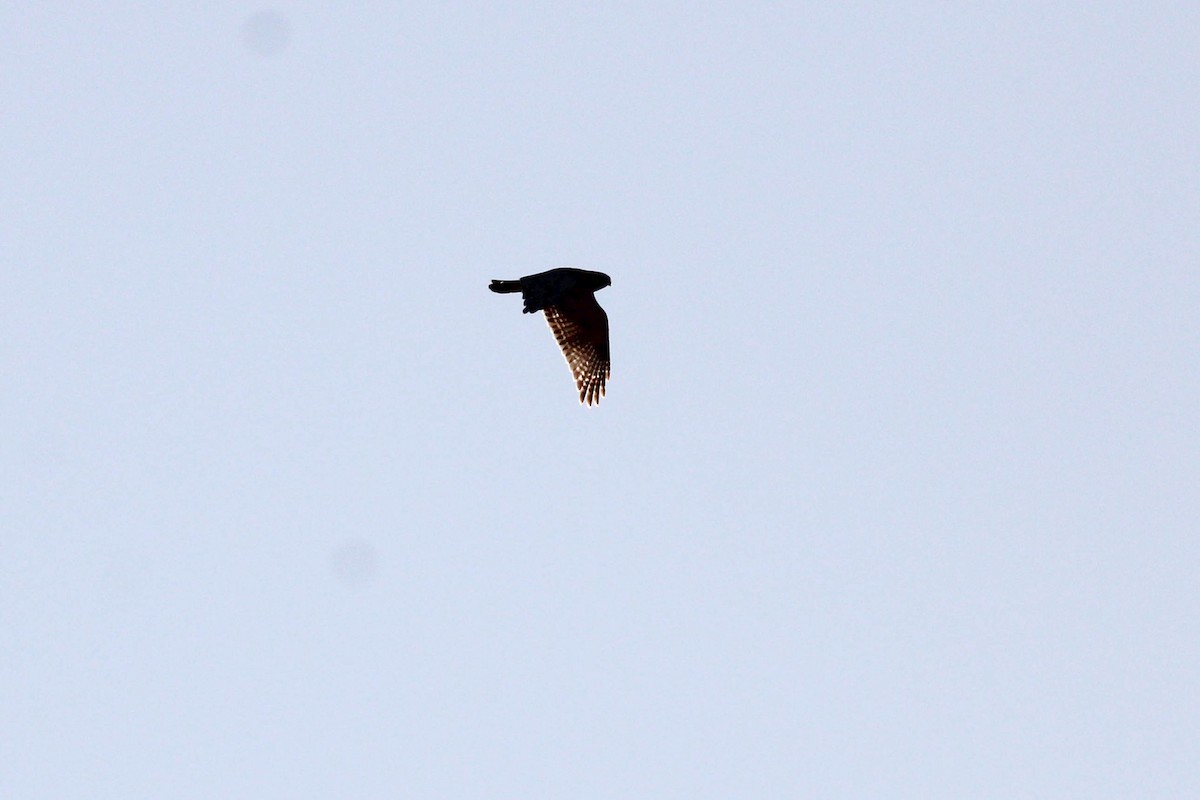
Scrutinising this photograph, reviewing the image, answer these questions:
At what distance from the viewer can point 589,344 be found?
2669cm

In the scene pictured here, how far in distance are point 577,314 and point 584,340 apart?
693 mm

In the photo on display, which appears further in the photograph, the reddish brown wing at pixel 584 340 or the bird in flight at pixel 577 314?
the reddish brown wing at pixel 584 340

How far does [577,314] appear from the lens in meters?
26.1

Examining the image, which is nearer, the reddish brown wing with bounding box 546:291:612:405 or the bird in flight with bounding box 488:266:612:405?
the bird in flight with bounding box 488:266:612:405

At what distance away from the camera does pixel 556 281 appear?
81.0ft

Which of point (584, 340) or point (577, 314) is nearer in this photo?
point (577, 314)

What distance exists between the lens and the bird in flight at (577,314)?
24.6m

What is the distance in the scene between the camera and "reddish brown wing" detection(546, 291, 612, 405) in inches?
1025

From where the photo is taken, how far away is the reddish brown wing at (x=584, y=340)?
26.0 meters

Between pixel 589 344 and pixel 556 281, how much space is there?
2280 mm

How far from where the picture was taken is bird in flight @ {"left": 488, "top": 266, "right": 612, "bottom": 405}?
2459 centimetres

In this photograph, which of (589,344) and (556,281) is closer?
(556,281)
